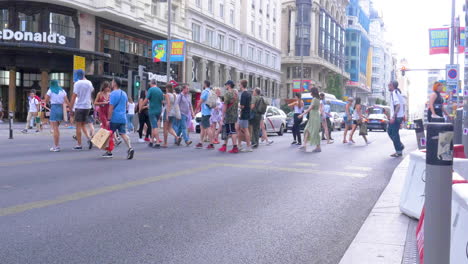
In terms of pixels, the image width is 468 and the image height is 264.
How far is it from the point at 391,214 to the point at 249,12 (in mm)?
50685

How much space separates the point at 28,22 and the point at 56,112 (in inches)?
834

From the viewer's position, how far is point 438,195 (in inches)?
91.6

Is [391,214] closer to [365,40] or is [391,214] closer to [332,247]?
[332,247]

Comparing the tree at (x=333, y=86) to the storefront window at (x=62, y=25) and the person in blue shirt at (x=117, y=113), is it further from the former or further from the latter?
the person in blue shirt at (x=117, y=113)

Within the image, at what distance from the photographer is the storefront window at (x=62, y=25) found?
97.9 feet

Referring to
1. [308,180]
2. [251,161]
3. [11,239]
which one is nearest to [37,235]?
[11,239]

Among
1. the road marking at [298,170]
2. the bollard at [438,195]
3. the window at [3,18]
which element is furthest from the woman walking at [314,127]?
the window at [3,18]

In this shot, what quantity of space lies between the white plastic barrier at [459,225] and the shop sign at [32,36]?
29.9m

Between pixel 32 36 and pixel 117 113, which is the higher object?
pixel 32 36

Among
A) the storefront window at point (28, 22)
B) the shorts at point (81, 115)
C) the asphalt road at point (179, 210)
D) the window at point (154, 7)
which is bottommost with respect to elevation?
the asphalt road at point (179, 210)

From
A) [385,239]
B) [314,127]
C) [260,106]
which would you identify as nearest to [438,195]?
[385,239]

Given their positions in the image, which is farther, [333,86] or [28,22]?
[333,86]

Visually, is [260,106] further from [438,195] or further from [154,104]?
[438,195]

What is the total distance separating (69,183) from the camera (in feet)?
20.9
